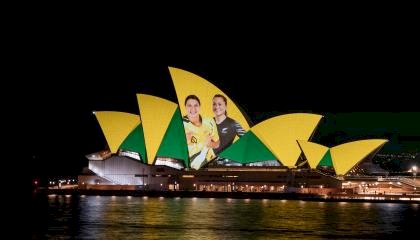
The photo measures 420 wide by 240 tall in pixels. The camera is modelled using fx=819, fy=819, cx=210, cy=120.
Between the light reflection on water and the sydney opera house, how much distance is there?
38.1 feet

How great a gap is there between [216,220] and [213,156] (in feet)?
108

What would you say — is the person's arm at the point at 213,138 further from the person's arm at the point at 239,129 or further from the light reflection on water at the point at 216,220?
the light reflection on water at the point at 216,220

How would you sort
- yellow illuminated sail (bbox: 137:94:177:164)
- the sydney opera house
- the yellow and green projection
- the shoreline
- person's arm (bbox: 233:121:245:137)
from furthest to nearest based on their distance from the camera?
person's arm (bbox: 233:121:245:137) → the sydney opera house → the yellow and green projection → yellow illuminated sail (bbox: 137:94:177:164) → the shoreline

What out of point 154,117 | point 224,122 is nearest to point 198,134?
point 224,122

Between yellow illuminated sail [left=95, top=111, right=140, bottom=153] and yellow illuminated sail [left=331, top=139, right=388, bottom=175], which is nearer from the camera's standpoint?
yellow illuminated sail [left=331, top=139, right=388, bottom=175]

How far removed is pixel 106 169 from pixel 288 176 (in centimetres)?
1880

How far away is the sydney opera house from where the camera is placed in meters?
77.2

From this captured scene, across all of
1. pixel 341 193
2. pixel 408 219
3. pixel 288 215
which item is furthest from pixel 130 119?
pixel 408 219

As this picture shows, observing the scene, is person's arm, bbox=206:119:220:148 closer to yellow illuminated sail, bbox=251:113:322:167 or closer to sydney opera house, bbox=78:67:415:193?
sydney opera house, bbox=78:67:415:193

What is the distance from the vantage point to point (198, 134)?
8169cm

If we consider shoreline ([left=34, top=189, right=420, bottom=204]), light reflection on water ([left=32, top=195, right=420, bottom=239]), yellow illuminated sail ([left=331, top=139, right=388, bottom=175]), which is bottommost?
light reflection on water ([left=32, top=195, right=420, bottom=239])

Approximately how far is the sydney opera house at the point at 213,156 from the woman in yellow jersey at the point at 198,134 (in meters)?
0.12

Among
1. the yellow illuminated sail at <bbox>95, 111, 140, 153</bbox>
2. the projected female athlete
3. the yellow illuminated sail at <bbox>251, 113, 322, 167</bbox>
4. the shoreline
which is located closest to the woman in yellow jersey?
the projected female athlete

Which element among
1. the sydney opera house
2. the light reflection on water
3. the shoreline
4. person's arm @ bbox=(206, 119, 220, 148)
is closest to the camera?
the light reflection on water
